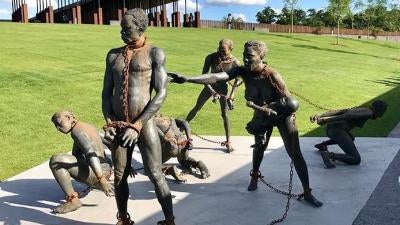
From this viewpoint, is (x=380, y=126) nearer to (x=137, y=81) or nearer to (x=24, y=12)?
(x=137, y=81)

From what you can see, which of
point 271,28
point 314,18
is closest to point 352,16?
point 271,28

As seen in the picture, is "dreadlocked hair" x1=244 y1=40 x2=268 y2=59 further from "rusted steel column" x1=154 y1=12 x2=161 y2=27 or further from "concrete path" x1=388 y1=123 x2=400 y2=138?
"rusted steel column" x1=154 y1=12 x2=161 y2=27

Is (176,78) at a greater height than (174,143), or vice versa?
(176,78)

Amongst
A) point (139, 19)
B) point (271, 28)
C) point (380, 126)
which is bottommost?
point (380, 126)

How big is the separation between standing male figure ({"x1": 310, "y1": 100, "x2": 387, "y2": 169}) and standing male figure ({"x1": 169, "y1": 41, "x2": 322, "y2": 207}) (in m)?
1.59

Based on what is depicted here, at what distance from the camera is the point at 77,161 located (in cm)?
591

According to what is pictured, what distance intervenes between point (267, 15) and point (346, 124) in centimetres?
9037

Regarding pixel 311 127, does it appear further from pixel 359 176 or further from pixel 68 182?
pixel 68 182

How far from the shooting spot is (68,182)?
5.89 metres

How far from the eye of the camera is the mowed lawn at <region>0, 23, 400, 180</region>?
34.8ft

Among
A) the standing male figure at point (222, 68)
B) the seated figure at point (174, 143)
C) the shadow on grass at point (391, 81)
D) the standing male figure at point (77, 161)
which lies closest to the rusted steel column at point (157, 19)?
the shadow on grass at point (391, 81)

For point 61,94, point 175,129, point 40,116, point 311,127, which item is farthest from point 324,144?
point 61,94

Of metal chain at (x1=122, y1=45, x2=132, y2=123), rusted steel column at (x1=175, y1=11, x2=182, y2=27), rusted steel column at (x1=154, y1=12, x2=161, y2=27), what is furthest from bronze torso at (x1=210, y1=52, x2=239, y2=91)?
rusted steel column at (x1=175, y1=11, x2=182, y2=27)

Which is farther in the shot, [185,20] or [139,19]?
[185,20]
